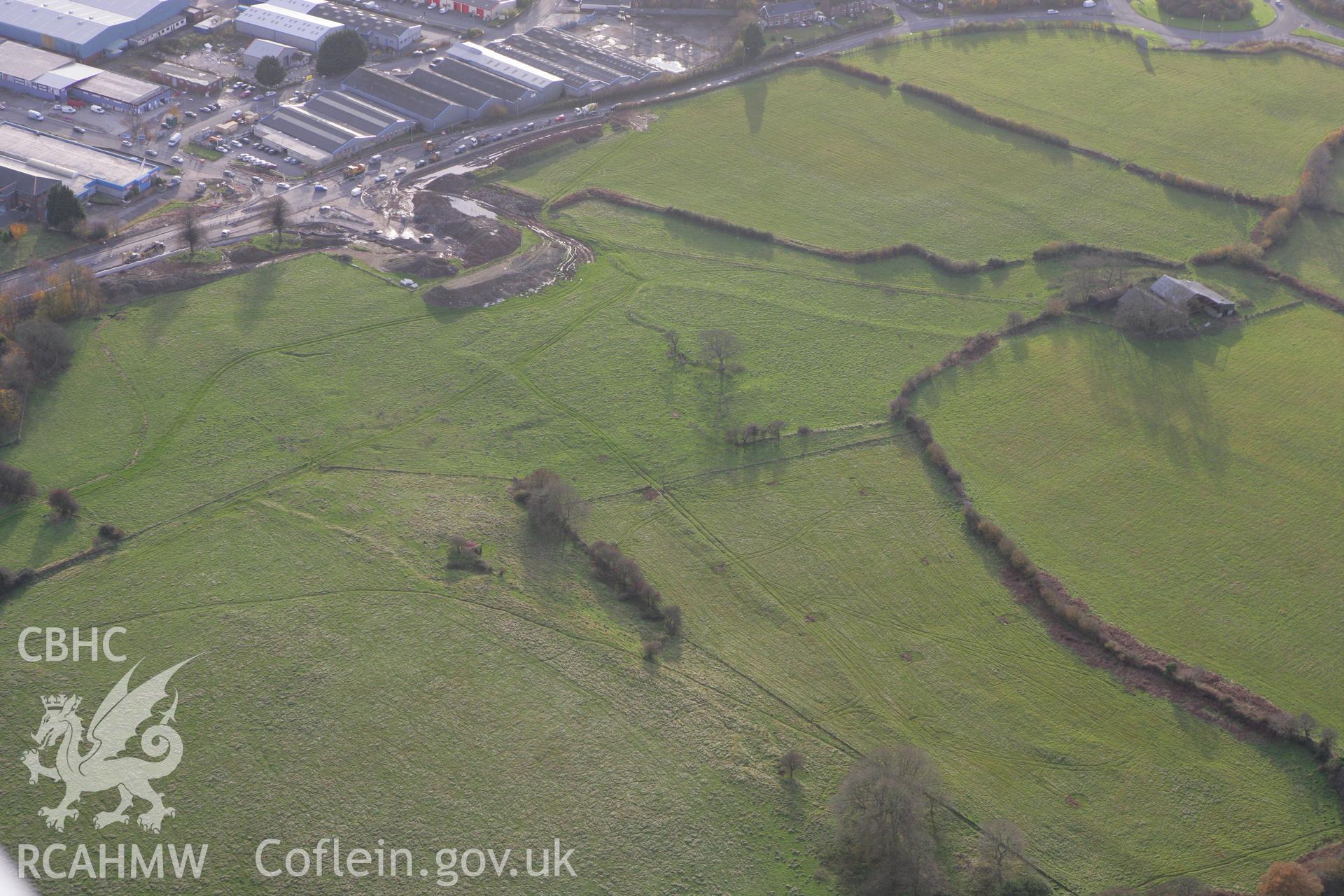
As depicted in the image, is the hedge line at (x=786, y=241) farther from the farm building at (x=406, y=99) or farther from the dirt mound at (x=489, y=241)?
the farm building at (x=406, y=99)

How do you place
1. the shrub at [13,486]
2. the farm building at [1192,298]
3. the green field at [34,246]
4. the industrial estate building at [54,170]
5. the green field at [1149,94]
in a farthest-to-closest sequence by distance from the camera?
the green field at [1149,94] → the industrial estate building at [54,170] → the farm building at [1192,298] → the green field at [34,246] → the shrub at [13,486]

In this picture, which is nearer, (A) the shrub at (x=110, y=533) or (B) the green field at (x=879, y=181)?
(A) the shrub at (x=110, y=533)

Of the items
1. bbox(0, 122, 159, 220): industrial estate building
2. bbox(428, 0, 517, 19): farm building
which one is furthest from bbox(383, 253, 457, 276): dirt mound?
bbox(428, 0, 517, 19): farm building

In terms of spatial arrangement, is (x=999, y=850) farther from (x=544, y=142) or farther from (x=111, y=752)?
(x=544, y=142)

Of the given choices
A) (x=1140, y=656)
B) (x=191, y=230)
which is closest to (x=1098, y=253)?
(x=1140, y=656)

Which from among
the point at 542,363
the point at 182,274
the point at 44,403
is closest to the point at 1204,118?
the point at 542,363

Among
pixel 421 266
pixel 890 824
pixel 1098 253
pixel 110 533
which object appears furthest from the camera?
pixel 1098 253

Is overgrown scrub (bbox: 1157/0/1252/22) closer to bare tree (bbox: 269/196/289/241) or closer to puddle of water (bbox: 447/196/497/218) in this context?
puddle of water (bbox: 447/196/497/218)

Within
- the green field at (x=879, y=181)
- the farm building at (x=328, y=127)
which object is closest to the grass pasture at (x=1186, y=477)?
the green field at (x=879, y=181)
